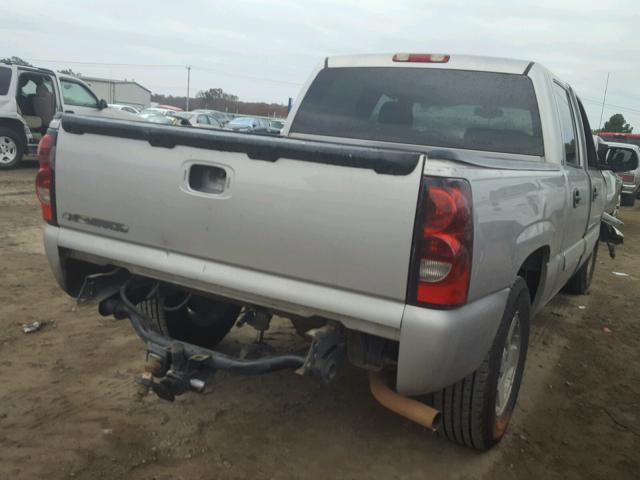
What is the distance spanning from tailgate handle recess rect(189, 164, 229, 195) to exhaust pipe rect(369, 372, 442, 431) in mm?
1104

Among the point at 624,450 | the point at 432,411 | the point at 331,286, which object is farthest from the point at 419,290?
the point at 624,450

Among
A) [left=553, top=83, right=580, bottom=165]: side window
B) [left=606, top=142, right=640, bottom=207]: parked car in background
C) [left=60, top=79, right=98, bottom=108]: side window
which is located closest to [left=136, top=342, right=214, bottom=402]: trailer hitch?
[left=553, top=83, right=580, bottom=165]: side window

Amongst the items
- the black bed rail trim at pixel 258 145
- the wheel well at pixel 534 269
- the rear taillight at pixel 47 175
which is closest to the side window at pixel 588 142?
the wheel well at pixel 534 269

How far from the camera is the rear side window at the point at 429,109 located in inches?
150

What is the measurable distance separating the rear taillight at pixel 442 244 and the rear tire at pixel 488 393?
660 millimetres

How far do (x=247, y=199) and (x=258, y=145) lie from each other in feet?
0.74

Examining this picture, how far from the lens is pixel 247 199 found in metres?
2.43

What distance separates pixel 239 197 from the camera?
2445 millimetres

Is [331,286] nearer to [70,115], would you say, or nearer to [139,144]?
[139,144]

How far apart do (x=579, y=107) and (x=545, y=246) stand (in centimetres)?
212

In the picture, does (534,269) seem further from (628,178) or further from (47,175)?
(628,178)

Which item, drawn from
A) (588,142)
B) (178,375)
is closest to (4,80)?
(588,142)

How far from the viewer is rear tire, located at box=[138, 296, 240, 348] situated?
3.40 metres

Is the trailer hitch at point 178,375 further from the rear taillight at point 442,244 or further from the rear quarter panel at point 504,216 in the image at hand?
the rear quarter panel at point 504,216
